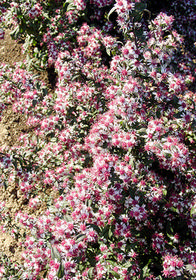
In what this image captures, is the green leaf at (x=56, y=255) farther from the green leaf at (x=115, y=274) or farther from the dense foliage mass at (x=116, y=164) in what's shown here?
the green leaf at (x=115, y=274)

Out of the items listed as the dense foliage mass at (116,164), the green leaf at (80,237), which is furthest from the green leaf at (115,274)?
the green leaf at (80,237)

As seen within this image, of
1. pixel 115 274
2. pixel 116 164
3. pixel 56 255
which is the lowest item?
pixel 115 274

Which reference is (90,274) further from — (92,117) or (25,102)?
(25,102)

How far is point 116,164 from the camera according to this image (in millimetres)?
2555

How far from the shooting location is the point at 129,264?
249 centimetres

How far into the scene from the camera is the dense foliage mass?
2.49 metres

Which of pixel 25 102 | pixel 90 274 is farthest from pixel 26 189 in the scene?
pixel 90 274

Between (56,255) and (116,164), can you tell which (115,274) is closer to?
(56,255)

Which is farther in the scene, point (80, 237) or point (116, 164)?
point (116, 164)

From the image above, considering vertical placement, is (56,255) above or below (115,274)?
above

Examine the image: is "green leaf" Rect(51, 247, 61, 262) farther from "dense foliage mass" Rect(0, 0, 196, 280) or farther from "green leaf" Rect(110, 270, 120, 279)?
"green leaf" Rect(110, 270, 120, 279)

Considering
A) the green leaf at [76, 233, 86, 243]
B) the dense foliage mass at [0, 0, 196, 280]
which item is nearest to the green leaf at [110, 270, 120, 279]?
the dense foliage mass at [0, 0, 196, 280]

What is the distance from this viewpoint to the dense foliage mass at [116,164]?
2.49 m

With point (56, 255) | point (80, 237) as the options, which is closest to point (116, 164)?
point (80, 237)
